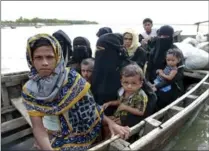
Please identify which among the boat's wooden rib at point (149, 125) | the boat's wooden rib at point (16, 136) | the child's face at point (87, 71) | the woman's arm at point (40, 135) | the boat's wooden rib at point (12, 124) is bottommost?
the boat's wooden rib at point (16, 136)

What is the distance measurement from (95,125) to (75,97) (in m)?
0.30

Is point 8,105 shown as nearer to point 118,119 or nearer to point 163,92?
point 118,119

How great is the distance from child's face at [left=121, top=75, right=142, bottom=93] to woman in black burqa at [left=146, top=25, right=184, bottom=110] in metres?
1.29

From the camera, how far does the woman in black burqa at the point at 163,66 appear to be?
3311 millimetres

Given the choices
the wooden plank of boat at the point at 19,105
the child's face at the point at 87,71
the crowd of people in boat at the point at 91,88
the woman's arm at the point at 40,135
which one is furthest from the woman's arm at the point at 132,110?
the wooden plank of boat at the point at 19,105

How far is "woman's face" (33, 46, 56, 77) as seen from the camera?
1360 millimetres

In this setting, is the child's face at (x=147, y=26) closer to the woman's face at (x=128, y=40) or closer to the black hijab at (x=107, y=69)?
the woman's face at (x=128, y=40)

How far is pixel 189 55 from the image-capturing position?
4.36m

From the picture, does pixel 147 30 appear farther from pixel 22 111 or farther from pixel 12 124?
pixel 12 124

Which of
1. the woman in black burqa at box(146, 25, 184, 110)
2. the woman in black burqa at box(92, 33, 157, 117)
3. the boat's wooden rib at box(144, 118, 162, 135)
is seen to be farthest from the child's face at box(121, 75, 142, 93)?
the woman in black burqa at box(146, 25, 184, 110)

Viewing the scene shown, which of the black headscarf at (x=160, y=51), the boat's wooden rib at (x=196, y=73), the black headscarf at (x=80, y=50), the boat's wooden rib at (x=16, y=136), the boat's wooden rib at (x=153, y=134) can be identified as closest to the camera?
the boat's wooden rib at (x=153, y=134)

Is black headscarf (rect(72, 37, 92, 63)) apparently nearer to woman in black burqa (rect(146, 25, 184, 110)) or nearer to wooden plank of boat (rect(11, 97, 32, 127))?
wooden plank of boat (rect(11, 97, 32, 127))

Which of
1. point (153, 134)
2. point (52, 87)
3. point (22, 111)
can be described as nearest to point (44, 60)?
point (52, 87)

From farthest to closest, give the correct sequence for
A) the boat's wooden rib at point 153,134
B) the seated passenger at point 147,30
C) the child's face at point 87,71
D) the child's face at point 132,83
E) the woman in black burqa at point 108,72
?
the seated passenger at point 147,30 < the child's face at point 87,71 < the woman in black burqa at point 108,72 < the child's face at point 132,83 < the boat's wooden rib at point 153,134
